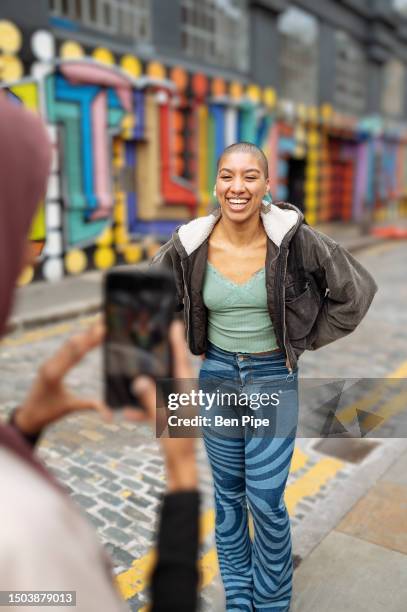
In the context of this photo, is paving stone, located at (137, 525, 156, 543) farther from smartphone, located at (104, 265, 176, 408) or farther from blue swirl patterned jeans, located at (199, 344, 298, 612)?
smartphone, located at (104, 265, 176, 408)

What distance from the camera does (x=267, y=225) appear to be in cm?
246

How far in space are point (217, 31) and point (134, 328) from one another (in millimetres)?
15176

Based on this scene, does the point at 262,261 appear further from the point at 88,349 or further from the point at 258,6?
the point at 258,6

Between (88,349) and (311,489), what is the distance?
10.4 ft

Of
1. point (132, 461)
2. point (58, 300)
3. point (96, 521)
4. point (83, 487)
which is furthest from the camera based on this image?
point (58, 300)

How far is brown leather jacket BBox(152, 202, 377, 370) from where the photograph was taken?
243 centimetres

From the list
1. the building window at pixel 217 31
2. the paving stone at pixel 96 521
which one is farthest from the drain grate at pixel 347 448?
the building window at pixel 217 31

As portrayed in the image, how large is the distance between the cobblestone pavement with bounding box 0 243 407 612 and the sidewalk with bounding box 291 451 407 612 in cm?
25

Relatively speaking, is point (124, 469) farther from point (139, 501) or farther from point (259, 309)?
point (259, 309)

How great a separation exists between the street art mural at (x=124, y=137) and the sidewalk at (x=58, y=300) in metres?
0.37

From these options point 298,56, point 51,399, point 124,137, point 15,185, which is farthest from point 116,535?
point 298,56

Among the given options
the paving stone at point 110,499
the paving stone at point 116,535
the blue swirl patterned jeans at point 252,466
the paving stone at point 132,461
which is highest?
the blue swirl patterned jeans at point 252,466

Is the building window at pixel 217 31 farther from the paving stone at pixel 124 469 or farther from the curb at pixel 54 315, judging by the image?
the paving stone at pixel 124 469

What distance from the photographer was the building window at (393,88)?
24297mm
